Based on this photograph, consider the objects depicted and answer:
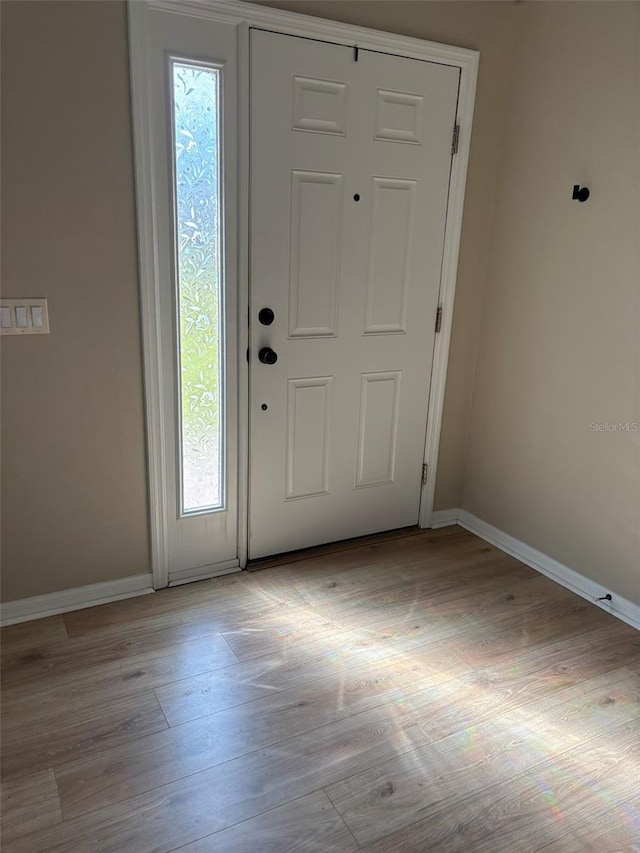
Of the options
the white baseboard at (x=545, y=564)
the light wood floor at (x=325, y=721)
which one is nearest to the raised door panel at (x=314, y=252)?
the light wood floor at (x=325, y=721)

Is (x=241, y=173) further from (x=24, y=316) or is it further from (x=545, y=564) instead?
(x=545, y=564)

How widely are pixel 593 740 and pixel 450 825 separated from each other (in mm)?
584

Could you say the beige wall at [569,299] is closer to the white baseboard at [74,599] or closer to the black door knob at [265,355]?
the black door knob at [265,355]

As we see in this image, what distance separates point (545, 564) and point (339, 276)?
160 cm

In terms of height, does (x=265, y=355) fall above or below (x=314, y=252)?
below

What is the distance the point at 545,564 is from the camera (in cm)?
292

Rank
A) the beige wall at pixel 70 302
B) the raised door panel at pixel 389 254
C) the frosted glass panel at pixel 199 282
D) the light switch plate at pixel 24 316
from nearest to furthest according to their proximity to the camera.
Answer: the beige wall at pixel 70 302
the light switch plate at pixel 24 316
the frosted glass panel at pixel 199 282
the raised door panel at pixel 389 254

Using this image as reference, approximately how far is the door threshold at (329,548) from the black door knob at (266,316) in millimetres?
1060

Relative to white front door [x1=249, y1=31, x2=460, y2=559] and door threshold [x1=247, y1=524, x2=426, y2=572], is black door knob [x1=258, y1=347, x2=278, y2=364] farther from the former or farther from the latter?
door threshold [x1=247, y1=524, x2=426, y2=572]

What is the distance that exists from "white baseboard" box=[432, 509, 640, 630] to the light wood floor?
0.22 feet

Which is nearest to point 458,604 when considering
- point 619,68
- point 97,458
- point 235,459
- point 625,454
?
point 625,454

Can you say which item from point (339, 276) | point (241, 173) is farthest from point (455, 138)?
point (241, 173)

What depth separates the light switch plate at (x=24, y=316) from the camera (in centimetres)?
213

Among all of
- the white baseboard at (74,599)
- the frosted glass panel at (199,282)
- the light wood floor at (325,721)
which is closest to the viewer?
the light wood floor at (325,721)
